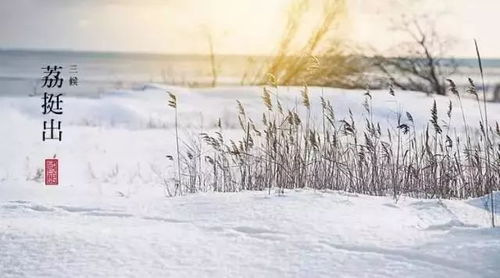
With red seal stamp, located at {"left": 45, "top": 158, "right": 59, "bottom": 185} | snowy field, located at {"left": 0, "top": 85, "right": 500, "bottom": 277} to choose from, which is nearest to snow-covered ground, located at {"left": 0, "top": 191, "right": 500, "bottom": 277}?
snowy field, located at {"left": 0, "top": 85, "right": 500, "bottom": 277}

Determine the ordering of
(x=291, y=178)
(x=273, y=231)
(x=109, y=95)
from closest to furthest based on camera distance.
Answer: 1. (x=273, y=231)
2. (x=291, y=178)
3. (x=109, y=95)

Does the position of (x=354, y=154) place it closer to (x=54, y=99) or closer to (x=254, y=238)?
(x=254, y=238)

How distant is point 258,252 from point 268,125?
77cm

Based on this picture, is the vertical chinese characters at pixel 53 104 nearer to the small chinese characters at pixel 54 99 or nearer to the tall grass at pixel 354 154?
A: the small chinese characters at pixel 54 99

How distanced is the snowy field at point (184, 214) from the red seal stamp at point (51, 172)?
21 mm

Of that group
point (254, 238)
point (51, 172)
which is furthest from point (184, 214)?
point (51, 172)

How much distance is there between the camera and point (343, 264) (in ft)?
6.38

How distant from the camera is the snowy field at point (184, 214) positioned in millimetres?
1962

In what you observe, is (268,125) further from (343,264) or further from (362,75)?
(343,264)

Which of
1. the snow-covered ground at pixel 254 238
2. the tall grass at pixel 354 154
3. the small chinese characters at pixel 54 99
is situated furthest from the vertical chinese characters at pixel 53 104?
the tall grass at pixel 354 154

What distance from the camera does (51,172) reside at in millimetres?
2709

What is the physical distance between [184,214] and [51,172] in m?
0.61

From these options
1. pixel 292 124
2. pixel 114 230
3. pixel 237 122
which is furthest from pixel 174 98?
pixel 114 230

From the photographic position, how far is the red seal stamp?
2.70 metres
